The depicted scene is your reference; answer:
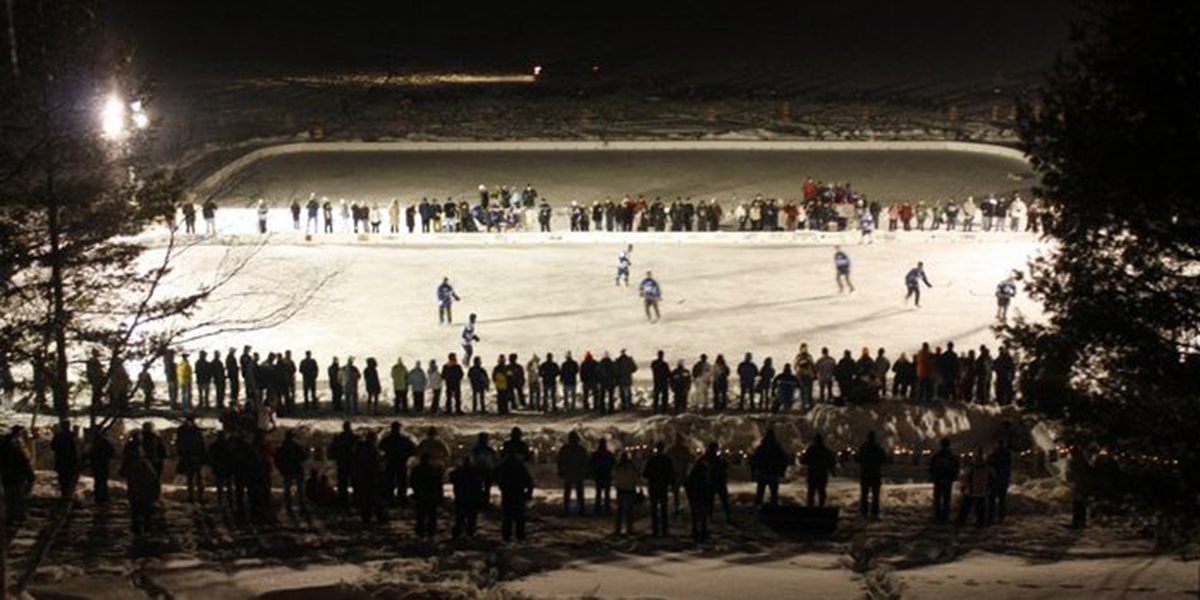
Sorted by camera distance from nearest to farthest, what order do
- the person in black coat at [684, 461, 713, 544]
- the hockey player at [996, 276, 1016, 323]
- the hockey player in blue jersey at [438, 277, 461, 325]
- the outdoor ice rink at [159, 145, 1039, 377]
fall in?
the person in black coat at [684, 461, 713, 544] → the hockey player at [996, 276, 1016, 323] → the outdoor ice rink at [159, 145, 1039, 377] → the hockey player in blue jersey at [438, 277, 461, 325]

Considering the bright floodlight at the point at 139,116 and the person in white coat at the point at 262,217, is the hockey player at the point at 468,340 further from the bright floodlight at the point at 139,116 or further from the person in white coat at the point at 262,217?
the person in white coat at the point at 262,217

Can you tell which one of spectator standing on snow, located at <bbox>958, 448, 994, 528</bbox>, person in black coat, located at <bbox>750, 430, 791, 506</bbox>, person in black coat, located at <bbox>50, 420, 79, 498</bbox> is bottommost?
spectator standing on snow, located at <bbox>958, 448, 994, 528</bbox>

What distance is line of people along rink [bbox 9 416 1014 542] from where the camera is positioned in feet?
47.0

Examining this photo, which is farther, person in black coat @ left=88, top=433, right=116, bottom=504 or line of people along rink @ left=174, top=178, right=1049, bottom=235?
line of people along rink @ left=174, top=178, right=1049, bottom=235

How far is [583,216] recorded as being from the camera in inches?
1463

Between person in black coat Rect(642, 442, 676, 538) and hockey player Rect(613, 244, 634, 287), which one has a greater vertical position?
hockey player Rect(613, 244, 634, 287)

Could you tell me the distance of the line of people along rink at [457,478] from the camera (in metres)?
14.3

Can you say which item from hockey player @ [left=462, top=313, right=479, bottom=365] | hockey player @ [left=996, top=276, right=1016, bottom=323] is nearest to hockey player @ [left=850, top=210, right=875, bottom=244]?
hockey player @ [left=996, top=276, right=1016, bottom=323]

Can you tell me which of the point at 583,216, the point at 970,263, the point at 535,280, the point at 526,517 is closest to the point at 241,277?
the point at 535,280

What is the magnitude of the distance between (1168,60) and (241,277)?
25.4 m

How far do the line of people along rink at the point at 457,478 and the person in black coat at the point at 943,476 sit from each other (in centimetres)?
1

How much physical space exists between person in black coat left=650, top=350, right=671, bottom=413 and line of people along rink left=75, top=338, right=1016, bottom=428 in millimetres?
22

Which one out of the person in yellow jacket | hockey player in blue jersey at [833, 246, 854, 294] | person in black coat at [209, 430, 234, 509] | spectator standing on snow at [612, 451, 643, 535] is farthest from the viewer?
hockey player in blue jersey at [833, 246, 854, 294]

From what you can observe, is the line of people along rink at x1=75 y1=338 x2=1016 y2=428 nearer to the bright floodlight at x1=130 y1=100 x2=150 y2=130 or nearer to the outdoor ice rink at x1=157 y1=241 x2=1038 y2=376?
the outdoor ice rink at x1=157 y1=241 x2=1038 y2=376
